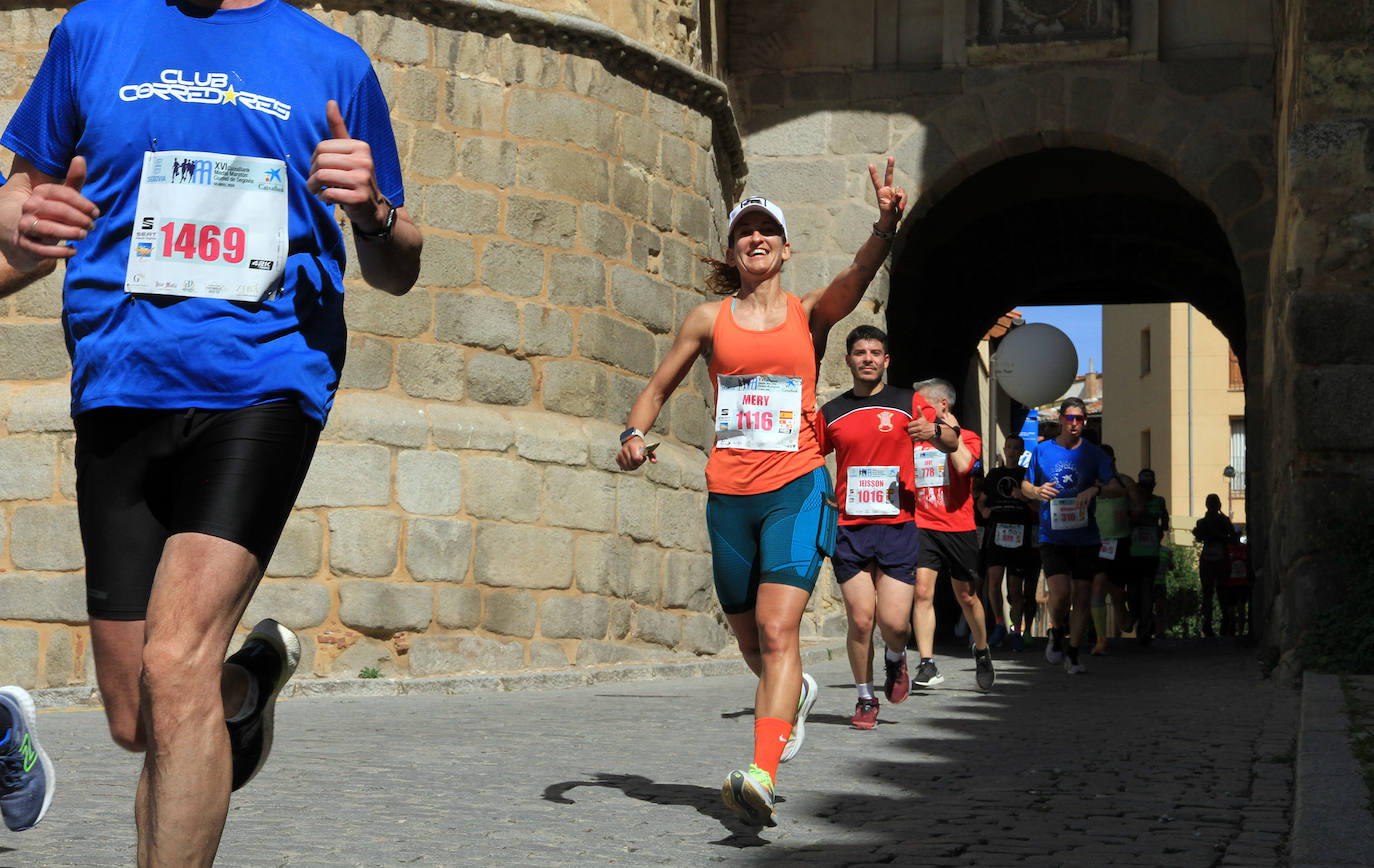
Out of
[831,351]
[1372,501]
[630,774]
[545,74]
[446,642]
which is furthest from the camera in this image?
[831,351]

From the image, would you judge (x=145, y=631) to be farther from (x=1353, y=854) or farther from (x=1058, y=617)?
(x=1058, y=617)

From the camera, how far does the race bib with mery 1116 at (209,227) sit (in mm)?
3174

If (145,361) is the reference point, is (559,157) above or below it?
above

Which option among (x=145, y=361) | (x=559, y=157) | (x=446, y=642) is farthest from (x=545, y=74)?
(x=145, y=361)

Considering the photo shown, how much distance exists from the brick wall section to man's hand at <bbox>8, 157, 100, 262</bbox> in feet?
22.5

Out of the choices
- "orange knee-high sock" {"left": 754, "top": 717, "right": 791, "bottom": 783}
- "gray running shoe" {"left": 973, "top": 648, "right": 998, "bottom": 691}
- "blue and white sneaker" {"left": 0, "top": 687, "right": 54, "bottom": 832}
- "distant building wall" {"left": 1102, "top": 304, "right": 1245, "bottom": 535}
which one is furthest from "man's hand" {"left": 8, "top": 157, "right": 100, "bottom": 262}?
"distant building wall" {"left": 1102, "top": 304, "right": 1245, "bottom": 535}

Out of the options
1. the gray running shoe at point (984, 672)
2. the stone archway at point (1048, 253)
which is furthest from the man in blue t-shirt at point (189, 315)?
the stone archway at point (1048, 253)

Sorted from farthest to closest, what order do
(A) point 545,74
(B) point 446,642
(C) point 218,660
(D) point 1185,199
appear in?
(D) point 1185,199 → (A) point 545,74 → (B) point 446,642 → (C) point 218,660

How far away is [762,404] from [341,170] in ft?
8.20

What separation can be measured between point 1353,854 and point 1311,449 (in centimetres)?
590

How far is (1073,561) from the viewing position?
477 inches

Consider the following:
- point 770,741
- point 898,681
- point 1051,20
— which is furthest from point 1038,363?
point 770,741

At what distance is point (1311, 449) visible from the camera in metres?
9.26

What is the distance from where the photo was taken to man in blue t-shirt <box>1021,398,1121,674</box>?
11977 mm
